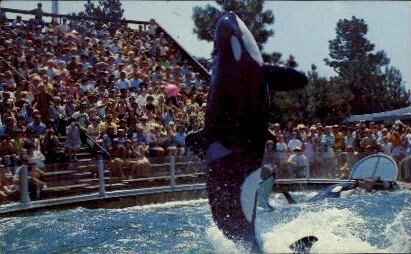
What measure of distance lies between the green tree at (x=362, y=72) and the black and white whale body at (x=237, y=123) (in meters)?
3.15

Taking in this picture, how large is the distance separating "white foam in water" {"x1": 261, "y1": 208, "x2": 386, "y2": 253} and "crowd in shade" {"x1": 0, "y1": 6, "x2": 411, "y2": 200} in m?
2.79

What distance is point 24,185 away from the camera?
1112 cm

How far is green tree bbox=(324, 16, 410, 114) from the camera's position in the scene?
10.2 meters

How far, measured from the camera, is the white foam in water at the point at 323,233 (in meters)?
6.26

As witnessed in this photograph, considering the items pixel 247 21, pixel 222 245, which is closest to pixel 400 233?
pixel 222 245

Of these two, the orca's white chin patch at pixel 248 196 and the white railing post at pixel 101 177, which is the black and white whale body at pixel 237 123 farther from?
the white railing post at pixel 101 177

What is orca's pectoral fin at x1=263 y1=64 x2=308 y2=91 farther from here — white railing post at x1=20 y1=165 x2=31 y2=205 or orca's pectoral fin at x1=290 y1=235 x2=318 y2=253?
white railing post at x1=20 y1=165 x2=31 y2=205

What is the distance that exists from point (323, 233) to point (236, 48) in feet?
10.6

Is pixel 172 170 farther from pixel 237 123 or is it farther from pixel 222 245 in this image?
pixel 237 123

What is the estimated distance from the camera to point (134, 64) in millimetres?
15750

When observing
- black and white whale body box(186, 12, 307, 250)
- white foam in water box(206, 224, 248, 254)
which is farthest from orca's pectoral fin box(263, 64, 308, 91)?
white foam in water box(206, 224, 248, 254)

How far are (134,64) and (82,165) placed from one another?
4331 mm

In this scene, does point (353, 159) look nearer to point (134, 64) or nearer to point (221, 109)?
point (134, 64)

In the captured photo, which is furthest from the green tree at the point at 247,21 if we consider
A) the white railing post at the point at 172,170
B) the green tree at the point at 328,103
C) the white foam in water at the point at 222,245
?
the white foam in water at the point at 222,245
